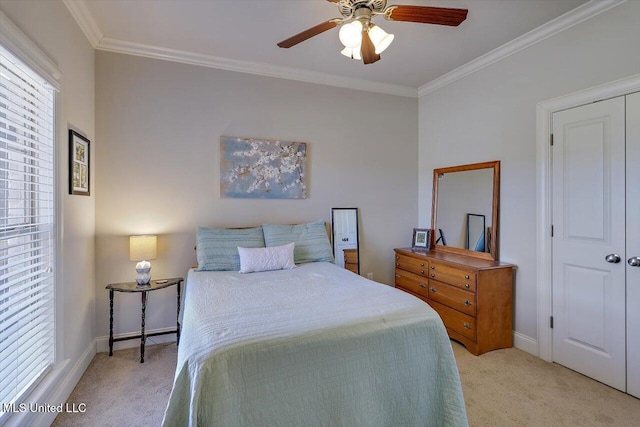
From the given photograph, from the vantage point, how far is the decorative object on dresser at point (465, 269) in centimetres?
271

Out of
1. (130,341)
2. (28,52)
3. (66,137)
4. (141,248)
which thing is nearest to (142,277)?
(141,248)

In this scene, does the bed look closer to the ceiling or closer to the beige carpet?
the beige carpet

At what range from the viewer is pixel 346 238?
368 centimetres

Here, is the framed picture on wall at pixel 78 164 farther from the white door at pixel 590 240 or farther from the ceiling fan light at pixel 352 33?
the white door at pixel 590 240

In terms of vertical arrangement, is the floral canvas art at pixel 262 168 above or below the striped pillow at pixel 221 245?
above

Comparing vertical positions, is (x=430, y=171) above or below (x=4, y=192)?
above

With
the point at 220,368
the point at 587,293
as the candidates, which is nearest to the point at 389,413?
the point at 220,368

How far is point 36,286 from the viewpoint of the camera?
1.82 metres

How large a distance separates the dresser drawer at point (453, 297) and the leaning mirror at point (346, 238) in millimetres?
912

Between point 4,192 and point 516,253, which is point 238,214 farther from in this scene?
point 516,253

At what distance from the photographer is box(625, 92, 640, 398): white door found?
208cm

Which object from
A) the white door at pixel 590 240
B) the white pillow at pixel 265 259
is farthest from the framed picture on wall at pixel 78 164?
the white door at pixel 590 240

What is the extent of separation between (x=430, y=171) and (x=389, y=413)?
3.05 metres

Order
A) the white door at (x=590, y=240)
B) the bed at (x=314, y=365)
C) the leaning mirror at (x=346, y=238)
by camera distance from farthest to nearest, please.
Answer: the leaning mirror at (x=346, y=238) < the white door at (x=590, y=240) < the bed at (x=314, y=365)
